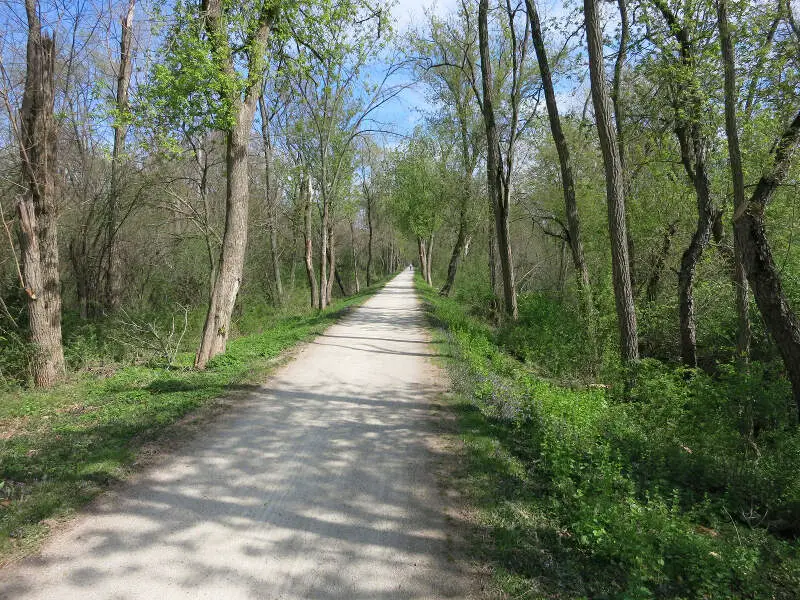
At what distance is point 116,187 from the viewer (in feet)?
44.8

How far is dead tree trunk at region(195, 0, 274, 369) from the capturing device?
8.73 meters

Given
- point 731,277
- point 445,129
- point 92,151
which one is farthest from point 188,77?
point 445,129

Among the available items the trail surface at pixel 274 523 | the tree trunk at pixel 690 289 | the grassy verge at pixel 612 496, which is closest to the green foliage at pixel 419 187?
the tree trunk at pixel 690 289

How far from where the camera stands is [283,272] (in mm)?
30984

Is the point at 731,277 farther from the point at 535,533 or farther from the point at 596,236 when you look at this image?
the point at 535,533

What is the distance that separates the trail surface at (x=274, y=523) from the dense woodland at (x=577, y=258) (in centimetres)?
94

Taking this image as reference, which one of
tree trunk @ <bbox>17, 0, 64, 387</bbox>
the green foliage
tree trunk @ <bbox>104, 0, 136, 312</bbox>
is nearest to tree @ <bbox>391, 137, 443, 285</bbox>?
the green foliage

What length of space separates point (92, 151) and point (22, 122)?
241 inches

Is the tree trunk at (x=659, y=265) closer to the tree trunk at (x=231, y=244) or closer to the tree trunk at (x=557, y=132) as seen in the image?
the tree trunk at (x=557, y=132)

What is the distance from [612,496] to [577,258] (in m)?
8.45

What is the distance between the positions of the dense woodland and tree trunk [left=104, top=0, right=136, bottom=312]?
0.30ft

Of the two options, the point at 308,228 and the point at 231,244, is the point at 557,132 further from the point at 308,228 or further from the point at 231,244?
the point at 308,228

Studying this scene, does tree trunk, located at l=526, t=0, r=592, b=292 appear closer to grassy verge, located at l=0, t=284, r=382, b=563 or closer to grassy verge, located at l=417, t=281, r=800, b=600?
grassy verge, located at l=417, t=281, r=800, b=600

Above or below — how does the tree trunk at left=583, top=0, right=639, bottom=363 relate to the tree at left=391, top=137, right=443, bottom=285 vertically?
below
